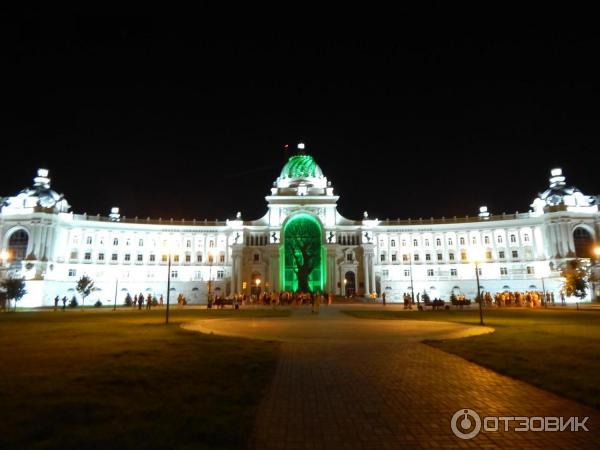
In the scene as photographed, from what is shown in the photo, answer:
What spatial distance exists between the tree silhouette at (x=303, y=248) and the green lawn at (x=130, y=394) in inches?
2724

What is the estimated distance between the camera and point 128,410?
24.7ft

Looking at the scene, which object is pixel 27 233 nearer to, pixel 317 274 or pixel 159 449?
pixel 317 274

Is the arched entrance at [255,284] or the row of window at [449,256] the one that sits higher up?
the row of window at [449,256]

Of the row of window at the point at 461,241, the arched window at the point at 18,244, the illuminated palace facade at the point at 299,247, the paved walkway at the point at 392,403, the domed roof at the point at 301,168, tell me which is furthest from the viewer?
the domed roof at the point at 301,168

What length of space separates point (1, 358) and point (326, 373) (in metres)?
10.6

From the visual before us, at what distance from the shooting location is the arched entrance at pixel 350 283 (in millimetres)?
86431

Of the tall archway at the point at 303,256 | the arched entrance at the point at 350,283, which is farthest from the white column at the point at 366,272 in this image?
the tall archway at the point at 303,256

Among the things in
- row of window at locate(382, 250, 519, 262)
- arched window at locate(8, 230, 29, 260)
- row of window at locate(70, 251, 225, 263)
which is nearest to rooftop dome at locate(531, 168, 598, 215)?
row of window at locate(382, 250, 519, 262)

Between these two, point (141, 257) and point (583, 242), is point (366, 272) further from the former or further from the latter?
point (141, 257)

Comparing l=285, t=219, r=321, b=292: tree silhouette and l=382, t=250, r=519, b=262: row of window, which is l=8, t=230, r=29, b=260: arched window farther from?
l=382, t=250, r=519, b=262: row of window

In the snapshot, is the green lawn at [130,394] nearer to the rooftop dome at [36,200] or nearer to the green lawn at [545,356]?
the green lawn at [545,356]

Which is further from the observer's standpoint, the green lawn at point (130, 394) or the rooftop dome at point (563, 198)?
the rooftop dome at point (563, 198)

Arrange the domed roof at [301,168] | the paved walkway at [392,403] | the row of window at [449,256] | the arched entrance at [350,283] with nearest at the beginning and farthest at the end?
the paved walkway at [392,403]
the arched entrance at [350,283]
the row of window at [449,256]
the domed roof at [301,168]

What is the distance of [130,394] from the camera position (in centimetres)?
869
